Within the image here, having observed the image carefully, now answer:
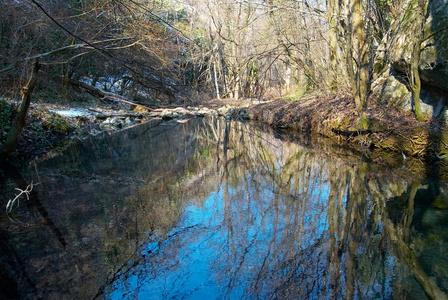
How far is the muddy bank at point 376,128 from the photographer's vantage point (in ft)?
22.0

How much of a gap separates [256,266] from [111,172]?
14.2ft

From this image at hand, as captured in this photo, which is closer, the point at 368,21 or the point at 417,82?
the point at 417,82

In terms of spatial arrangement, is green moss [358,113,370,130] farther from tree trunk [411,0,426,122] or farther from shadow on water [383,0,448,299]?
shadow on water [383,0,448,299]

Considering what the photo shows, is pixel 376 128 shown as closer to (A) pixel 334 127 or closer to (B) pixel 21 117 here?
(A) pixel 334 127

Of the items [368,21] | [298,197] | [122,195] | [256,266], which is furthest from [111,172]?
[368,21]

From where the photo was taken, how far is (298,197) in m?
4.93

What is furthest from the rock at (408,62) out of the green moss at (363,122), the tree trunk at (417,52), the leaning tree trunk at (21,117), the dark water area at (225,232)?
the leaning tree trunk at (21,117)

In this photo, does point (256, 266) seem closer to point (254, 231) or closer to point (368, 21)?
point (254, 231)

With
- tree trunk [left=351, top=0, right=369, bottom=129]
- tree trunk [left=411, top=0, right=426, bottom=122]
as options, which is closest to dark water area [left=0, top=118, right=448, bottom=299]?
tree trunk [left=411, top=0, right=426, bottom=122]

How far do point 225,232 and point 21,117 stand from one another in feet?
15.8

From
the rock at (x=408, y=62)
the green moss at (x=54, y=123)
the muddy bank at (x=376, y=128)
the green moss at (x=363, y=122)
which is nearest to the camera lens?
the rock at (x=408, y=62)

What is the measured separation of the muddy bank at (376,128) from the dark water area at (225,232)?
799 millimetres

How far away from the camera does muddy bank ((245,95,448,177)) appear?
670 cm

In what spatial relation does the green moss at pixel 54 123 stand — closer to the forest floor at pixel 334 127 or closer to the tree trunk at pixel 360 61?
the forest floor at pixel 334 127
